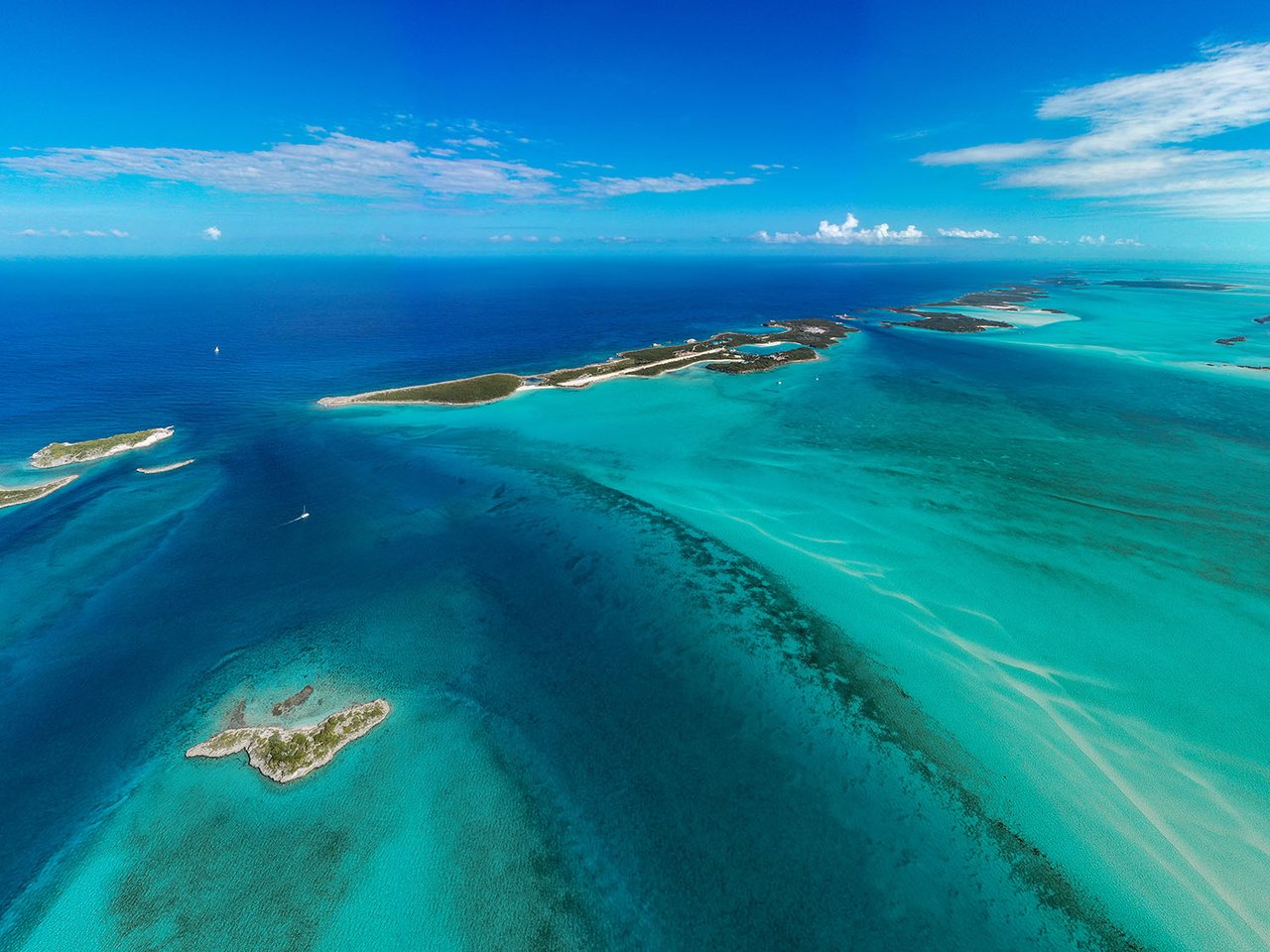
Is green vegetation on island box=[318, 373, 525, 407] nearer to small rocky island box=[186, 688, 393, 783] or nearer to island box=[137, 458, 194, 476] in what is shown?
island box=[137, 458, 194, 476]

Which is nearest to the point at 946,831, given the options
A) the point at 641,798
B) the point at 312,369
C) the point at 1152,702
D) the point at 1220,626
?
the point at 641,798

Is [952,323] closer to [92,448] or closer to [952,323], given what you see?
[952,323]

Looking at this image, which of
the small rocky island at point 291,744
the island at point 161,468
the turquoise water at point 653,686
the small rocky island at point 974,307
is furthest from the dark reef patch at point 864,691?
the small rocky island at point 974,307

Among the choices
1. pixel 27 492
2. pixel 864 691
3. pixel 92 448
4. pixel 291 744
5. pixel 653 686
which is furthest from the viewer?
pixel 92 448

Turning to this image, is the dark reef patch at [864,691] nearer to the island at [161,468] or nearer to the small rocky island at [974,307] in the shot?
the island at [161,468]

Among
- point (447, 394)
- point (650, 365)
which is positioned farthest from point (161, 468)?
point (650, 365)

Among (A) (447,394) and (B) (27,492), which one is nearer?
(B) (27,492)
